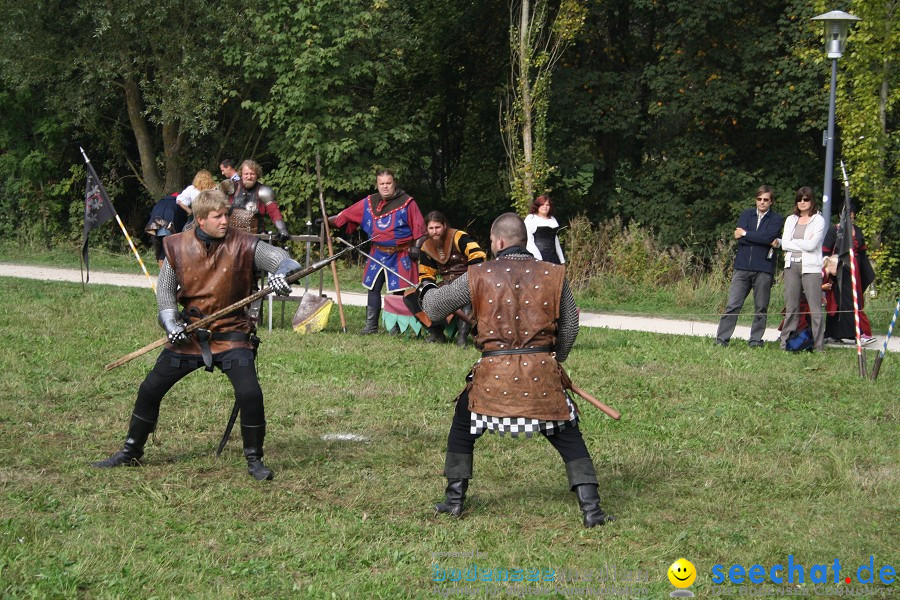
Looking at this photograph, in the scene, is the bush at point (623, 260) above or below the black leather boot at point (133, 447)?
above

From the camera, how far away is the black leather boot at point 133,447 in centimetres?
667

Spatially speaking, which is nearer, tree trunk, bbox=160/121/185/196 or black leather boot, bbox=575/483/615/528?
black leather boot, bbox=575/483/615/528

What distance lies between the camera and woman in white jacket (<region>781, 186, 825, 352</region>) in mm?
11328

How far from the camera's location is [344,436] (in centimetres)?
767

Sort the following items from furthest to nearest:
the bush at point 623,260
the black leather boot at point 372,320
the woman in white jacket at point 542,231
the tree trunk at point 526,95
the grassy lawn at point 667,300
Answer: the tree trunk at point 526,95
the bush at point 623,260
the grassy lawn at point 667,300
the woman in white jacket at point 542,231
the black leather boot at point 372,320

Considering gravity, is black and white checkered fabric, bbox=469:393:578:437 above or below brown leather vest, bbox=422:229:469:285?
below

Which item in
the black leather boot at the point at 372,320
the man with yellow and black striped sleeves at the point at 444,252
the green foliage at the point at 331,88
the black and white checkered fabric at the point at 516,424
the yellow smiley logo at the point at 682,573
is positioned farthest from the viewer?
the green foliage at the point at 331,88

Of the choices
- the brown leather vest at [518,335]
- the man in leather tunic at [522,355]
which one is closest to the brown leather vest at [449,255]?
the man in leather tunic at [522,355]

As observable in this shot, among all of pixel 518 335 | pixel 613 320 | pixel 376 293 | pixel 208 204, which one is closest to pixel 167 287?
pixel 208 204

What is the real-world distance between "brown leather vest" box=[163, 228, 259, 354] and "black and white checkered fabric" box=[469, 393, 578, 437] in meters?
1.66

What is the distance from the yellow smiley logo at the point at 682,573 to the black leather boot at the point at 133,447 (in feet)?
11.0

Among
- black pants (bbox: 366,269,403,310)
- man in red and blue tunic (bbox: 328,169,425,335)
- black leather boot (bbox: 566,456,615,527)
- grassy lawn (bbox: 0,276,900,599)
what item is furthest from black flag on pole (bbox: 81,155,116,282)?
black leather boot (bbox: 566,456,615,527)

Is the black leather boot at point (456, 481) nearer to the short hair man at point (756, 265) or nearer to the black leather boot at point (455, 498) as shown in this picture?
the black leather boot at point (455, 498)

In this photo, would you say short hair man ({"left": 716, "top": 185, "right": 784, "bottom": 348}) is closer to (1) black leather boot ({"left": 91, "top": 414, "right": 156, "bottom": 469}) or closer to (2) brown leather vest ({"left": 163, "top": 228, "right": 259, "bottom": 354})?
(2) brown leather vest ({"left": 163, "top": 228, "right": 259, "bottom": 354})
